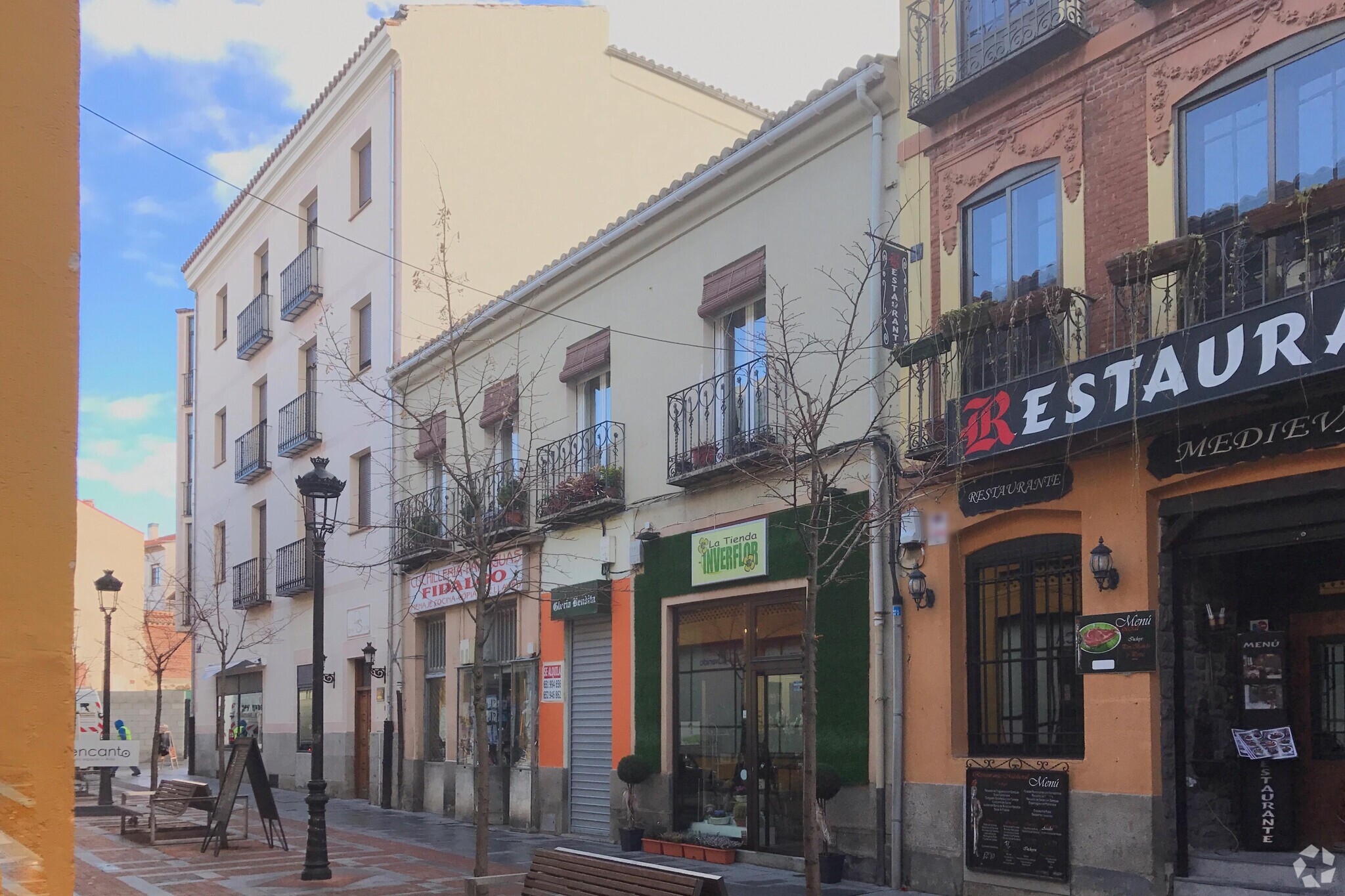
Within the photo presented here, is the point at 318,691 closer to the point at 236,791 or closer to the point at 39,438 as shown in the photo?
the point at 236,791

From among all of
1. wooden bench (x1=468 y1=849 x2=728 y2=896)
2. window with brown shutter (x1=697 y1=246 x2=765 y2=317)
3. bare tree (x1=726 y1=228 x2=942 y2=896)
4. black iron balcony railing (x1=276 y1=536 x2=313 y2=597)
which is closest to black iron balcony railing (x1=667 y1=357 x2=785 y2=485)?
bare tree (x1=726 y1=228 x2=942 y2=896)

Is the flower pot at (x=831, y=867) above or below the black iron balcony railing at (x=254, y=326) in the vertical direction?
below

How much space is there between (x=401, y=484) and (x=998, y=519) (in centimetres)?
1358

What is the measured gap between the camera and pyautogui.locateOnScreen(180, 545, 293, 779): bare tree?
29.7m

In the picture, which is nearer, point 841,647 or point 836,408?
point 841,647

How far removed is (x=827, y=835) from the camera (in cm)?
1265

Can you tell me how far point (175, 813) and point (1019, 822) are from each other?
11.1 metres

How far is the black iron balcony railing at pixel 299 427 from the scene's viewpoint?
88.3 ft

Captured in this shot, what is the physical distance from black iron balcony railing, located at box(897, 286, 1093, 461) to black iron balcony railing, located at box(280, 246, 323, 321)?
17461mm

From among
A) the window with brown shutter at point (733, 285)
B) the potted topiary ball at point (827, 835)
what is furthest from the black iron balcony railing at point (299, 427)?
the potted topiary ball at point (827, 835)

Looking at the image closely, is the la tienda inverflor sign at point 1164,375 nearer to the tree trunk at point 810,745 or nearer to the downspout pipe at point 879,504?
the downspout pipe at point 879,504

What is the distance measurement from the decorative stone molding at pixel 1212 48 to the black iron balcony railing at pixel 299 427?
768 inches

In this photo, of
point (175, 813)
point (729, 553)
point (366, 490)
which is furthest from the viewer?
point (366, 490)

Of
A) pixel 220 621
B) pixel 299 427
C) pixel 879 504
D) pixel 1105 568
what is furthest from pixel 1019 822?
pixel 220 621
